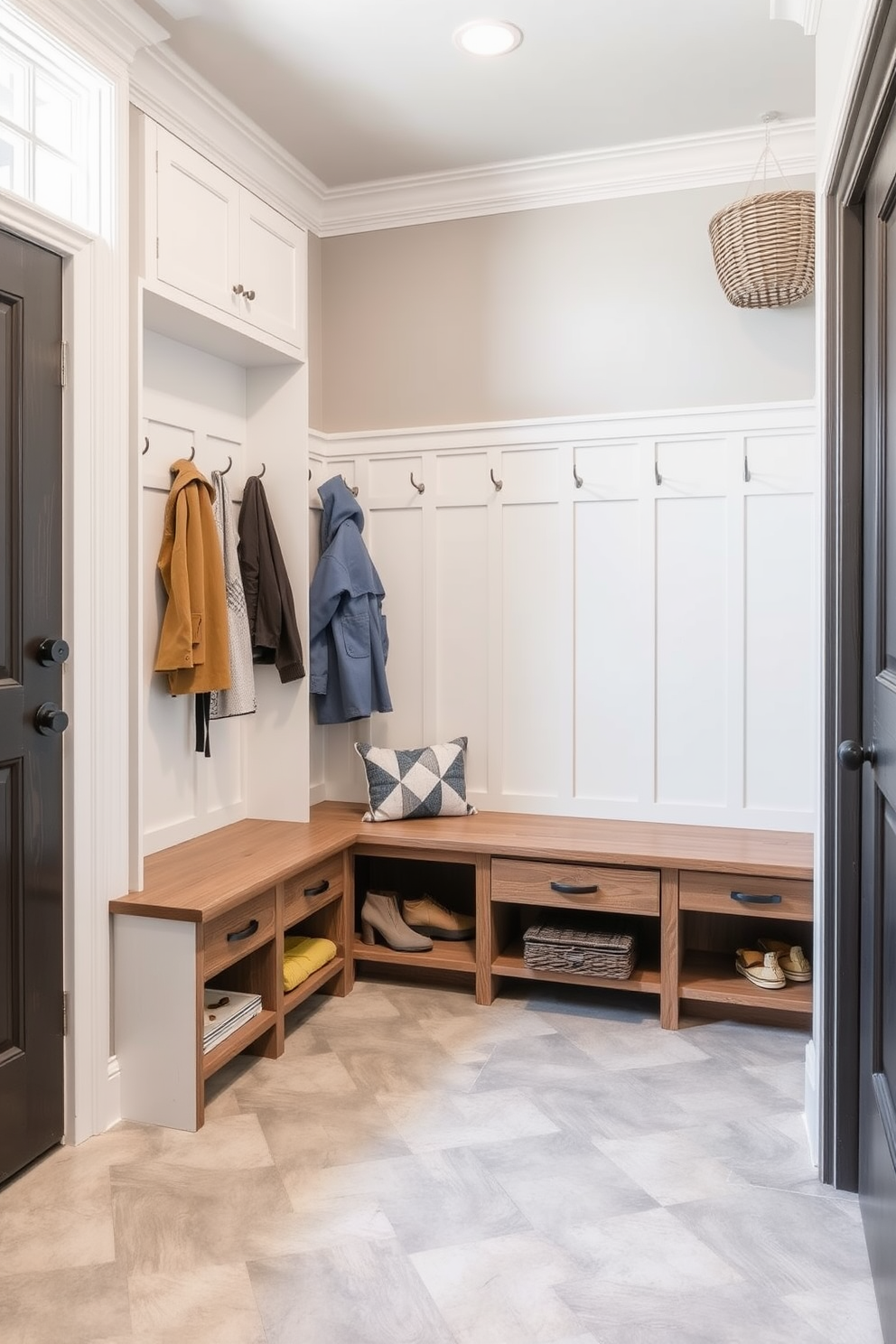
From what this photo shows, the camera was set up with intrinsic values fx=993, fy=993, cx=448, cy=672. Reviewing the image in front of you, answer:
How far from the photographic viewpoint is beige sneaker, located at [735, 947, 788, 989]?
9.12ft

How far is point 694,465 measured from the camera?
317cm

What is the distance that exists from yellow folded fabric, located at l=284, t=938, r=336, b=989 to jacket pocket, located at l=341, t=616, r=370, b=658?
0.93 m

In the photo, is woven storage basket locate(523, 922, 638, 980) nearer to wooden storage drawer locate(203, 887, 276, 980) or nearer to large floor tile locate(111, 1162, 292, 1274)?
wooden storage drawer locate(203, 887, 276, 980)

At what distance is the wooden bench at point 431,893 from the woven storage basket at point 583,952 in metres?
0.03

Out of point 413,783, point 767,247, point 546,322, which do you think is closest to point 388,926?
point 413,783

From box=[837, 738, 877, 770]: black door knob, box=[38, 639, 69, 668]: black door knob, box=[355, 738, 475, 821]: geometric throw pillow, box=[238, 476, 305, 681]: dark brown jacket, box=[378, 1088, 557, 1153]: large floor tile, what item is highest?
box=[238, 476, 305, 681]: dark brown jacket

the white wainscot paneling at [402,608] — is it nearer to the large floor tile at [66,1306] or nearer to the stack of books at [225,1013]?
the stack of books at [225,1013]

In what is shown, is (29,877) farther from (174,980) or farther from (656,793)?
(656,793)

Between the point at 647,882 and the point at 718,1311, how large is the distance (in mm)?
1246

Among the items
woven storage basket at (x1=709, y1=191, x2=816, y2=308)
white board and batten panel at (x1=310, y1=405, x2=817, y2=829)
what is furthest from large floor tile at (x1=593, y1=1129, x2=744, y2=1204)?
woven storage basket at (x1=709, y1=191, x2=816, y2=308)

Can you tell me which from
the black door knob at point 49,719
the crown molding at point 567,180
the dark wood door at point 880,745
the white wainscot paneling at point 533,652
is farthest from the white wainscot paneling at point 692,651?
the black door knob at point 49,719

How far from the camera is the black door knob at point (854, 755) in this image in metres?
1.75

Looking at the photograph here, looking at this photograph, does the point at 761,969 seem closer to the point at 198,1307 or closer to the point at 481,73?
the point at 198,1307

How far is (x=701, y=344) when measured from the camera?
3176 mm
